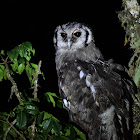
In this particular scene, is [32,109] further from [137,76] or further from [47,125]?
[137,76]

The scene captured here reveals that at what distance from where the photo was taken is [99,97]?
1921 millimetres

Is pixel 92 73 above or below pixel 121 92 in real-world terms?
above

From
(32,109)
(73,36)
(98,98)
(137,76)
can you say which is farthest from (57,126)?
(73,36)

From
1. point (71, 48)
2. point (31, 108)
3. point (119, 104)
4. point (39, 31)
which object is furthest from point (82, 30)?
point (39, 31)

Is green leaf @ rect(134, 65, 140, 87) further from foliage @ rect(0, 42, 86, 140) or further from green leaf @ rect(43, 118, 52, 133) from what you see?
green leaf @ rect(43, 118, 52, 133)

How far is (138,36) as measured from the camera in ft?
7.00

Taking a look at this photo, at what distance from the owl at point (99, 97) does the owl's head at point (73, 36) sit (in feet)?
0.87

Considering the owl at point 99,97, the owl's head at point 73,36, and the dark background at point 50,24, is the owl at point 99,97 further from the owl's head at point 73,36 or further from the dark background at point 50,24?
the dark background at point 50,24

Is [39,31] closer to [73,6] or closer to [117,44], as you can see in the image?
[73,6]

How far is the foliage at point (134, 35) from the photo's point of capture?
2.07 metres

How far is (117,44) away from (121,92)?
1609 millimetres

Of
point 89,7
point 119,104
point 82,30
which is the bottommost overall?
point 119,104

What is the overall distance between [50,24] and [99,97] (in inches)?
101

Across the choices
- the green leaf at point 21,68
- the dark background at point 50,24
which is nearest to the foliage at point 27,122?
the green leaf at point 21,68
